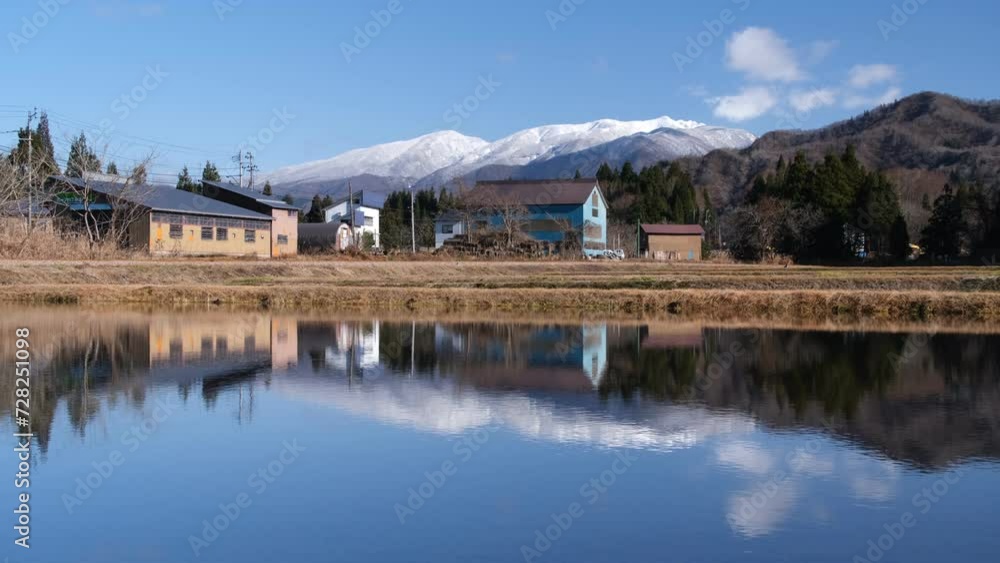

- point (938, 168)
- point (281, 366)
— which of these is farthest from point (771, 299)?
point (938, 168)

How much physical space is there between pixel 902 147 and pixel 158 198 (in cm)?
12652

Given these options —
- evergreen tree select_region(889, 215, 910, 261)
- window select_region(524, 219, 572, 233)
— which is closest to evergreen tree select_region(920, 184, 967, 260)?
evergreen tree select_region(889, 215, 910, 261)

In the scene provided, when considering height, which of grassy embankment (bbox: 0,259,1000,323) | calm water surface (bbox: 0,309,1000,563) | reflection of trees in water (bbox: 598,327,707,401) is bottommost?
calm water surface (bbox: 0,309,1000,563)

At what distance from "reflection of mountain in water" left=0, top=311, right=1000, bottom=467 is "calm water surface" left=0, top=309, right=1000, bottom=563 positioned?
66mm

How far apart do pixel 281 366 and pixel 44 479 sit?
6.18m

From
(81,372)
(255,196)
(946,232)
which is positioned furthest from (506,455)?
(946,232)

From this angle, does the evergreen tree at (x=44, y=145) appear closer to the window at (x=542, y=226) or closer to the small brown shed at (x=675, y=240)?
the window at (x=542, y=226)

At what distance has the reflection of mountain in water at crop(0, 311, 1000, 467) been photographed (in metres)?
9.64

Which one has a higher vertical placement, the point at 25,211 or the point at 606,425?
the point at 25,211

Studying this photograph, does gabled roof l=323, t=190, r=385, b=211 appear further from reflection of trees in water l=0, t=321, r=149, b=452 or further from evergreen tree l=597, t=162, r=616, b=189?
reflection of trees in water l=0, t=321, r=149, b=452

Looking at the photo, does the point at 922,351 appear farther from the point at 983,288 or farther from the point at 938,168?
the point at 938,168

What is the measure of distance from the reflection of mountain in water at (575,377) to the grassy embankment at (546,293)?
455cm

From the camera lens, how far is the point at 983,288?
85.8 feet

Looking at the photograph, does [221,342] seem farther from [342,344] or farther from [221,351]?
[342,344]
